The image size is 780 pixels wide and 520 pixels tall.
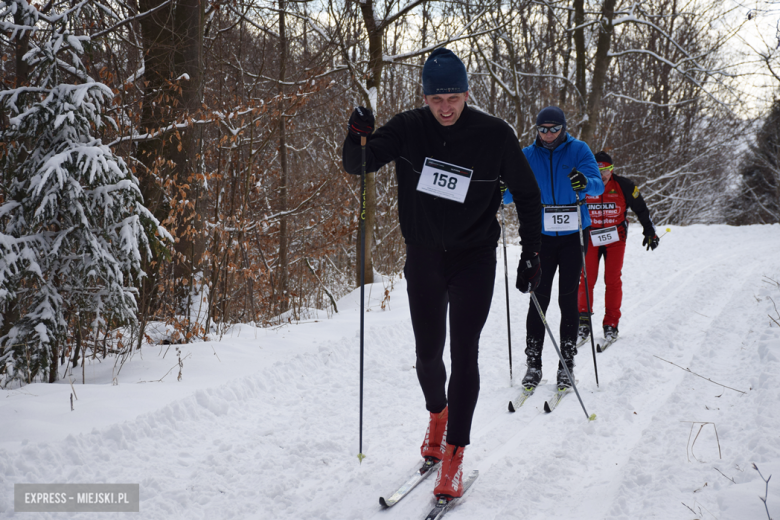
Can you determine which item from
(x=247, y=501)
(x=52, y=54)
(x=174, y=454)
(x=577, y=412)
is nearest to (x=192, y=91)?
(x=52, y=54)

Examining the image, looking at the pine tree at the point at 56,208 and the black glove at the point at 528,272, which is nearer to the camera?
the black glove at the point at 528,272

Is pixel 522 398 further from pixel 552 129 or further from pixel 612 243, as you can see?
pixel 612 243

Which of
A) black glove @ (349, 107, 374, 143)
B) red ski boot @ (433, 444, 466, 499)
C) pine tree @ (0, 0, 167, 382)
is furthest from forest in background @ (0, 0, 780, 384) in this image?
red ski boot @ (433, 444, 466, 499)

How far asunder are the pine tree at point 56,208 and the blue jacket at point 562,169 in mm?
3181

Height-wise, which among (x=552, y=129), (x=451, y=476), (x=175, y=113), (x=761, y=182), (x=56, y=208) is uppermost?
(x=761, y=182)

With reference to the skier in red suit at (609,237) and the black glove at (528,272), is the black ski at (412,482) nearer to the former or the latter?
the black glove at (528,272)

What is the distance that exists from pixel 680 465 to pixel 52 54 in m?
4.83

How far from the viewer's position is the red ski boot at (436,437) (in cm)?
297

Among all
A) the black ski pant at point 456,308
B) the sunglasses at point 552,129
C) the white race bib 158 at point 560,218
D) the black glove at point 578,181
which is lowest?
the black ski pant at point 456,308

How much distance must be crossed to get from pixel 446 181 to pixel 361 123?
0.54 meters

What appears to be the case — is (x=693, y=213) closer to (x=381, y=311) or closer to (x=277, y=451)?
(x=381, y=311)

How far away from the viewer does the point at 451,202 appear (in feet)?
8.52

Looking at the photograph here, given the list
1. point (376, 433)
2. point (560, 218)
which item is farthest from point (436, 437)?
point (560, 218)

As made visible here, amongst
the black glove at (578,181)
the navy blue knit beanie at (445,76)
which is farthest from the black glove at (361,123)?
the black glove at (578,181)
